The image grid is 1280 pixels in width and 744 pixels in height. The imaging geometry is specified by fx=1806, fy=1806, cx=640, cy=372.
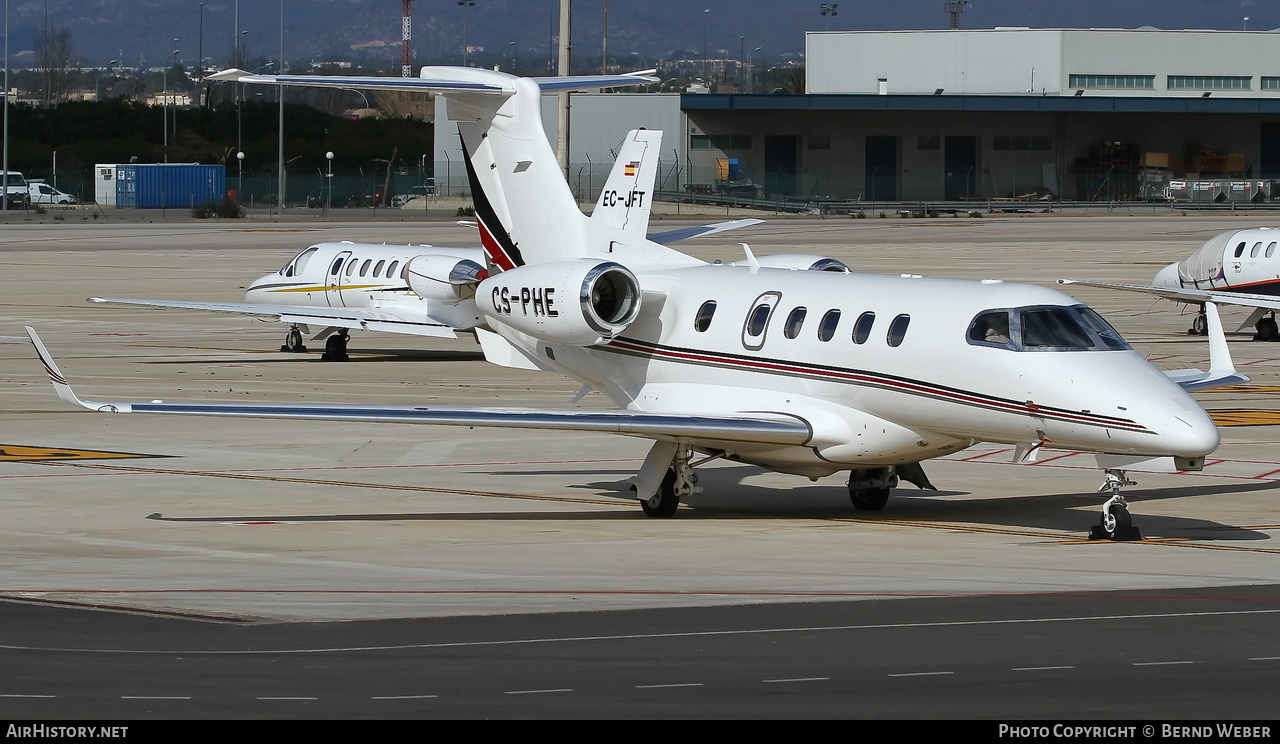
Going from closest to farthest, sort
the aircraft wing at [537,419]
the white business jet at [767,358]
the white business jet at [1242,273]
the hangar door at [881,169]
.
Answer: the white business jet at [767,358] < the aircraft wing at [537,419] < the white business jet at [1242,273] < the hangar door at [881,169]

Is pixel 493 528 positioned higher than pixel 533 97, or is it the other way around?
pixel 533 97

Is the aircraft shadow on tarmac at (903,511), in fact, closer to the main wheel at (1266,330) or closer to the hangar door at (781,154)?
the main wheel at (1266,330)

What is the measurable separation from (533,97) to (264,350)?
2175 cm

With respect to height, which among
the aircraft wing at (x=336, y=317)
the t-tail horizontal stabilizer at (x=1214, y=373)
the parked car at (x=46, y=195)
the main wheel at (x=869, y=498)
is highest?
the parked car at (x=46, y=195)

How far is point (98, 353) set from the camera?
1658 inches

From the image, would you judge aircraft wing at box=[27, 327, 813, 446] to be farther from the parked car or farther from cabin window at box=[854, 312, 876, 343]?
the parked car

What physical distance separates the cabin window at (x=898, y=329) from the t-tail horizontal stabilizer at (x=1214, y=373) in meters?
3.21

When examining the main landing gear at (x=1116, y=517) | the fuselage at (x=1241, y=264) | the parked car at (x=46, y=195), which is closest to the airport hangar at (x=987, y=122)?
the parked car at (x=46, y=195)

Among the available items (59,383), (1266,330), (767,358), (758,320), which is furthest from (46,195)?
(767,358)

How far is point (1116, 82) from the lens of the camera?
128m

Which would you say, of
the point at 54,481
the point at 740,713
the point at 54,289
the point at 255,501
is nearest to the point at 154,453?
the point at 54,481

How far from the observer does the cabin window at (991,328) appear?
60.6ft
